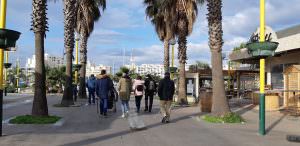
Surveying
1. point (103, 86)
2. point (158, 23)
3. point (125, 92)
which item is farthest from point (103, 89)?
point (158, 23)

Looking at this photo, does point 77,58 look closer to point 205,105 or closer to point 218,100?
point 205,105

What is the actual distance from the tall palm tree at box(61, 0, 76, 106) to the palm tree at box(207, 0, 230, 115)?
9.37 m

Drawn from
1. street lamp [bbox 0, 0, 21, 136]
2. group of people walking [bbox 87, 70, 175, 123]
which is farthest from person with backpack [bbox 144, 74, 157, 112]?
street lamp [bbox 0, 0, 21, 136]

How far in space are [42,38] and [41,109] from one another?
2413mm

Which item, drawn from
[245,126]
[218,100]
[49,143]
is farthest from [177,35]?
[49,143]

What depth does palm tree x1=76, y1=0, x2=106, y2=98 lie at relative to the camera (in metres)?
34.7

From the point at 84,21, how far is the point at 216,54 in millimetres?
19638

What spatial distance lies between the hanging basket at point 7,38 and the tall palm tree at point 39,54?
4392 mm

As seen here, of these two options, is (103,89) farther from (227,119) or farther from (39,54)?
(227,119)

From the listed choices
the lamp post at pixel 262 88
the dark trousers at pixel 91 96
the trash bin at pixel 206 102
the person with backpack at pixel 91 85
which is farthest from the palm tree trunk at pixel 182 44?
the lamp post at pixel 262 88

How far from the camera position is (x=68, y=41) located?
1038 inches

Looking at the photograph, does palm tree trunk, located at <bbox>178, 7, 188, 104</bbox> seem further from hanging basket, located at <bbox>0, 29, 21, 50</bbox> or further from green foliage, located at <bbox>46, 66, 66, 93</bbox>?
green foliage, located at <bbox>46, 66, 66, 93</bbox>

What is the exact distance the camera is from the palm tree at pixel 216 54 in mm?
17484

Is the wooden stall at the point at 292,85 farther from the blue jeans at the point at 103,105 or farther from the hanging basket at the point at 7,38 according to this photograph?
Answer: the hanging basket at the point at 7,38
